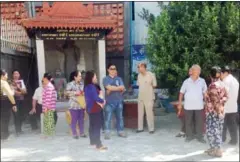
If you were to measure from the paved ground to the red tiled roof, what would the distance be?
264 cm

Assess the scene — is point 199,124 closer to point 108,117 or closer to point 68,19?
→ point 108,117

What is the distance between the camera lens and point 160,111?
10.1 meters

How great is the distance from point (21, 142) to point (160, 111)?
4.81m

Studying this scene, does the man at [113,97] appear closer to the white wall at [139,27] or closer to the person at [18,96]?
the person at [18,96]

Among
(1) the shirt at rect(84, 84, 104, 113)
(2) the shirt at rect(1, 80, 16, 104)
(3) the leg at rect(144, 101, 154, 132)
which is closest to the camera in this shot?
(1) the shirt at rect(84, 84, 104, 113)

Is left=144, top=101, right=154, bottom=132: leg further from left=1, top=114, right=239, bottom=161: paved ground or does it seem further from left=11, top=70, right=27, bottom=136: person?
left=11, top=70, right=27, bottom=136: person

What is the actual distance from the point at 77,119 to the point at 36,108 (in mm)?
1257

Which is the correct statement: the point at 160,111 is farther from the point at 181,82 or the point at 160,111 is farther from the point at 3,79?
the point at 3,79

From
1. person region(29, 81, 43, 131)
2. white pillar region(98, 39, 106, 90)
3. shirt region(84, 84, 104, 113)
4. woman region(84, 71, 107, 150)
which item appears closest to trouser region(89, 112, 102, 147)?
woman region(84, 71, 107, 150)

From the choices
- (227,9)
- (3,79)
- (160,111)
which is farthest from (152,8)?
(3,79)

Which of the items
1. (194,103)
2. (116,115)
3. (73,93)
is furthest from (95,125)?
(194,103)

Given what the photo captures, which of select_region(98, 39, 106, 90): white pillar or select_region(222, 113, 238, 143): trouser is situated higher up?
select_region(98, 39, 106, 90): white pillar

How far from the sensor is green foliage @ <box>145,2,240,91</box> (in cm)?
659

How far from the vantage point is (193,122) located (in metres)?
6.34
